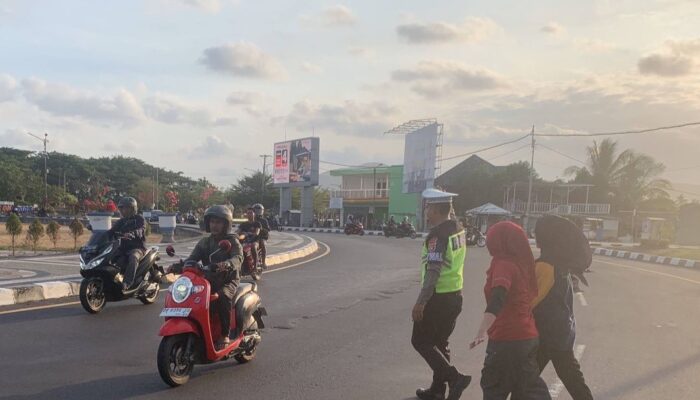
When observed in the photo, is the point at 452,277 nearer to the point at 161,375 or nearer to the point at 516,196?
the point at 161,375

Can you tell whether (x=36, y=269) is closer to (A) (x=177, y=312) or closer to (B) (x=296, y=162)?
(A) (x=177, y=312)

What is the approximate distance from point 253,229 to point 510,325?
9.31 meters

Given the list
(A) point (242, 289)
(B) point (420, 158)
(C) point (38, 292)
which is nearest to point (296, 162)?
(B) point (420, 158)

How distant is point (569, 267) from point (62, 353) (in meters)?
5.00

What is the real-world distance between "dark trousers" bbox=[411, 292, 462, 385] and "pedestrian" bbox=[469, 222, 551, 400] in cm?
105

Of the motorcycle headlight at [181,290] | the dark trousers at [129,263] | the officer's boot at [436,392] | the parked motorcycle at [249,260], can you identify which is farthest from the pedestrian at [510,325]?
the parked motorcycle at [249,260]

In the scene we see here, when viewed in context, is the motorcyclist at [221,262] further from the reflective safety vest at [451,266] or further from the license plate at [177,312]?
the reflective safety vest at [451,266]

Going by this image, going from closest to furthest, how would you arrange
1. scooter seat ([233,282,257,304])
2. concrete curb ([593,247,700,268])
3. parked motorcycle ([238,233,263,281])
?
scooter seat ([233,282,257,304])
parked motorcycle ([238,233,263,281])
concrete curb ([593,247,700,268])

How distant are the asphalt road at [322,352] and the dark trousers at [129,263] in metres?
0.50

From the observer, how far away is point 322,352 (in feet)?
21.4

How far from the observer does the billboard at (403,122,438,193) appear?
45281 mm

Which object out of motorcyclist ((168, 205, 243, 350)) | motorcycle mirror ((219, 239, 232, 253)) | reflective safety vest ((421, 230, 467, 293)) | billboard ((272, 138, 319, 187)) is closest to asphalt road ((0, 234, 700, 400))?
motorcyclist ((168, 205, 243, 350))

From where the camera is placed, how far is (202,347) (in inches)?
206

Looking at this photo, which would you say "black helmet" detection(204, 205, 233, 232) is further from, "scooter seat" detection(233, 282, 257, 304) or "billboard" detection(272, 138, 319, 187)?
"billboard" detection(272, 138, 319, 187)
